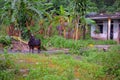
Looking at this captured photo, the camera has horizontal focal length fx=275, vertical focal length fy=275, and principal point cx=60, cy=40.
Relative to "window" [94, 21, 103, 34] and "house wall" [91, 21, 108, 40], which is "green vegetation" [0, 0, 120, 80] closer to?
"house wall" [91, 21, 108, 40]

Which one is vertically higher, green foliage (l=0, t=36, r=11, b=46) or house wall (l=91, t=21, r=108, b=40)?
green foliage (l=0, t=36, r=11, b=46)

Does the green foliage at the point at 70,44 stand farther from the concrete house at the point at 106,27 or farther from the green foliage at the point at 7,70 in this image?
the green foliage at the point at 7,70

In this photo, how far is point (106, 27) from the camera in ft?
85.1

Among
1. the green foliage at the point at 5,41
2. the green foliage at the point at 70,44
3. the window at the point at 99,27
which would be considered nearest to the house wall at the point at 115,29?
the window at the point at 99,27

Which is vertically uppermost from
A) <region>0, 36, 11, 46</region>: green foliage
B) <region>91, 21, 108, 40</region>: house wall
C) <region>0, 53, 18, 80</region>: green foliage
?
<region>0, 53, 18, 80</region>: green foliage

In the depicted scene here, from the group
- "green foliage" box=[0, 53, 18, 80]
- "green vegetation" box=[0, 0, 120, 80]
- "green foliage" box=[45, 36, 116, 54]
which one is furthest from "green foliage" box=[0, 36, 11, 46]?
"green foliage" box=[0, 53, 18, 80]


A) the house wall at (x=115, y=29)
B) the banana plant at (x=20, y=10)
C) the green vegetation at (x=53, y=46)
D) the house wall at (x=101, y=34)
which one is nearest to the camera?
the green vegetation at (x=53, y=46)

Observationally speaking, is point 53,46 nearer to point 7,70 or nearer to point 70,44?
point 70,44

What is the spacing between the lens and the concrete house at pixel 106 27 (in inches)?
948

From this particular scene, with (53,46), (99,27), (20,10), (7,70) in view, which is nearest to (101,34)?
(99,27)

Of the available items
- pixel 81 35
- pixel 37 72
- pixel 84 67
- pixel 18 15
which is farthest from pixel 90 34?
pixel 37 72

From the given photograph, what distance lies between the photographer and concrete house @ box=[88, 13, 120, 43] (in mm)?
24086

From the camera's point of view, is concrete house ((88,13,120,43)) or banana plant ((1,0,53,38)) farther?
concrete house ((88,13,120,43))

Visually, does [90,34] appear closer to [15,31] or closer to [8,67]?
[15,31]
